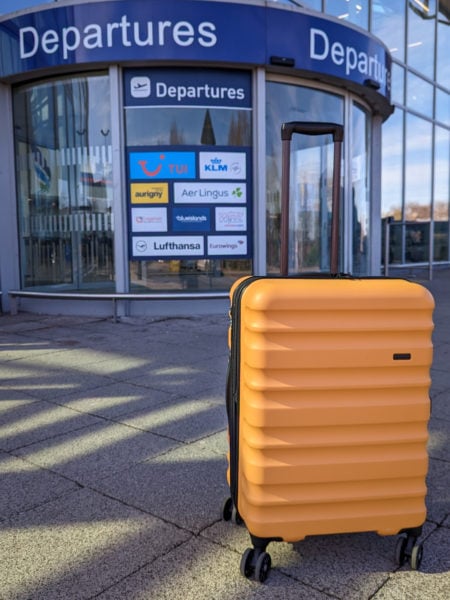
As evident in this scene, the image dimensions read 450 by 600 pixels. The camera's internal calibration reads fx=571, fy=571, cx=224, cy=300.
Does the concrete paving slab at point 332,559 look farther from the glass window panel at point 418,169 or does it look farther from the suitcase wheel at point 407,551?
the glass window panel at point 418,169

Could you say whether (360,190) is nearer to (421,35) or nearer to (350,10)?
(350,10)

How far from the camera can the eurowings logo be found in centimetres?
884

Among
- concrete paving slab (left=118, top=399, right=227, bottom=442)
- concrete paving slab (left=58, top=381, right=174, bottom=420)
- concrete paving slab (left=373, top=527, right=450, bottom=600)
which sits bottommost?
concrete paving slab (left=373, top=527, right=450, bottom=600)

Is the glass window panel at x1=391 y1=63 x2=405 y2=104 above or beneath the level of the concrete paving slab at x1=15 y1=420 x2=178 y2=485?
Answer: above

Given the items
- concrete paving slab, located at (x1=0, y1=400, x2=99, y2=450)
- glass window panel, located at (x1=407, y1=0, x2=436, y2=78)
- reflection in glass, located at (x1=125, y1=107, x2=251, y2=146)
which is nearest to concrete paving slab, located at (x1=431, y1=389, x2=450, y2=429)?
concrete paving slab, located at (x1=0, y1=400, x2=99, y2=450)

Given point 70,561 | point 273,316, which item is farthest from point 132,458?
point 273,316

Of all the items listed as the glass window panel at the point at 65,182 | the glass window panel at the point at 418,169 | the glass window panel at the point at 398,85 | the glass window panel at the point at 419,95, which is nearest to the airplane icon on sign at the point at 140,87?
the glass window panel at the point at 65,182

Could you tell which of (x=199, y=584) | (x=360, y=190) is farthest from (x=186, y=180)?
(x=199, y=584)

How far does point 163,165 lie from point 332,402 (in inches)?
283

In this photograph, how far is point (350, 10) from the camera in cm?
1387

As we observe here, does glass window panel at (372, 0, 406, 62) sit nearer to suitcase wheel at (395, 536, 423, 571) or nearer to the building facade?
the building facade

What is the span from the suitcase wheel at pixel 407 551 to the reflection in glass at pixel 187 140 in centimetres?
702

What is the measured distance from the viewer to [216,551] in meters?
2.44

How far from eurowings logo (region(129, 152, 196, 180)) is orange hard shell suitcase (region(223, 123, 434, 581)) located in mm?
6845
